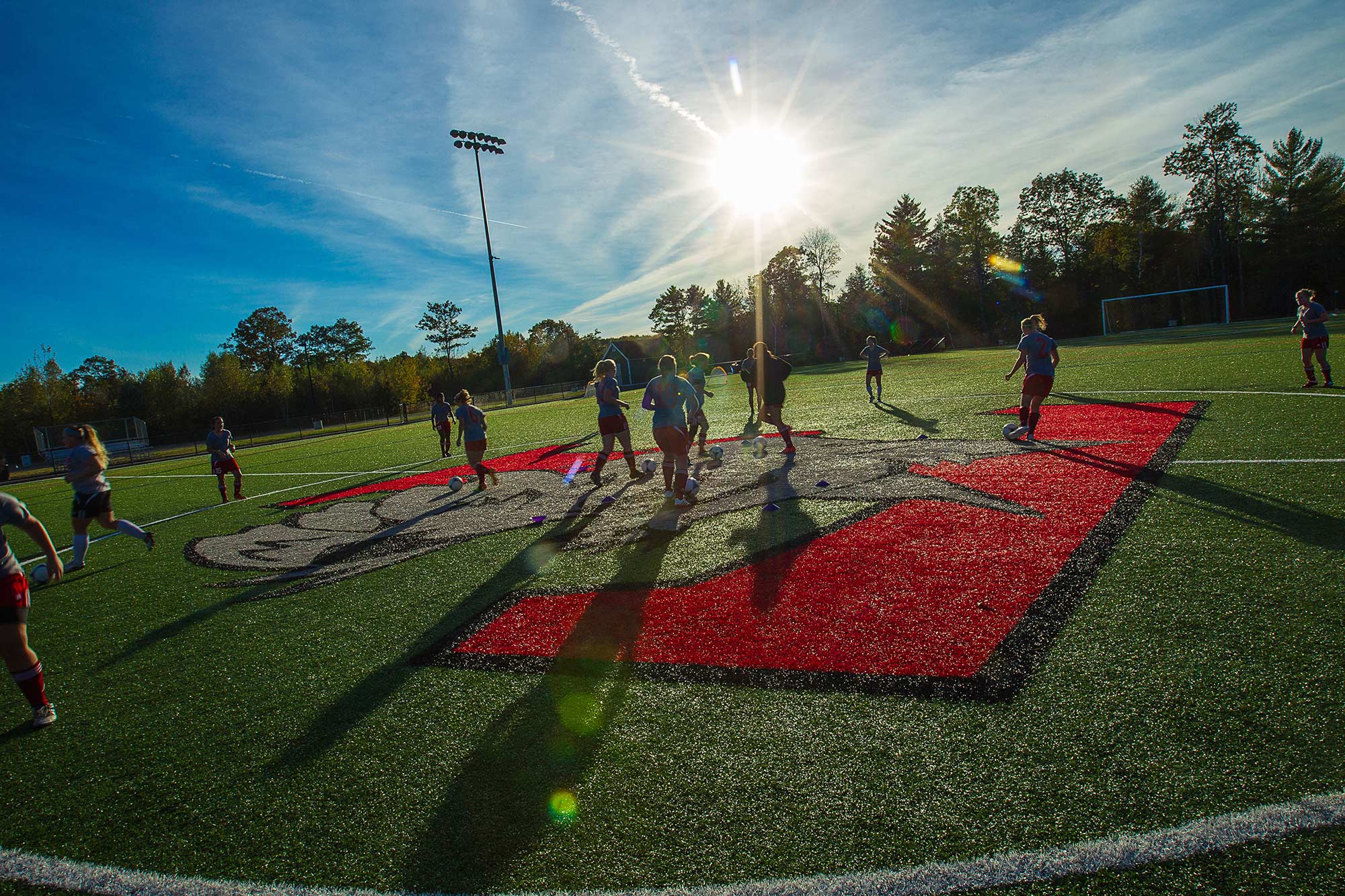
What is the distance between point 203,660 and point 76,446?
5.36 m

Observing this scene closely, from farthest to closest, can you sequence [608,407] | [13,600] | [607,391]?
A: [608,407]
[607,391]
[13,600]

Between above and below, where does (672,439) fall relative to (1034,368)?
below

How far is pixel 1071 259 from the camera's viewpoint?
79.2m

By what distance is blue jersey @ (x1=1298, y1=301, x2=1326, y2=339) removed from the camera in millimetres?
12961

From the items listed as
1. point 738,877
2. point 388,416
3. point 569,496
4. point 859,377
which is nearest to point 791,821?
point 738,877

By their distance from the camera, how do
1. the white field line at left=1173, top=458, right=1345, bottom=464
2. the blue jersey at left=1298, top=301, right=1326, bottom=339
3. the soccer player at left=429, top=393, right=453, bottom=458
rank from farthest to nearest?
the soccer player at left=429, top=393, right=453, bottom=458
the blue jersey at left=1298, top=301, right=1326, bottom=339
the white field line at left=1173, top=458, right=1345, bottom=464

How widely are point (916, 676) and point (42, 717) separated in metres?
6.16

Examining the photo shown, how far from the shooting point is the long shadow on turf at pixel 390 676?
3832 millimetres

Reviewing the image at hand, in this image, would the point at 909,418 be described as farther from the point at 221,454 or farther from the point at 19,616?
the point at 221,454

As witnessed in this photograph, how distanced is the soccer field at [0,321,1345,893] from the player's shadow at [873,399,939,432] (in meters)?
4.99

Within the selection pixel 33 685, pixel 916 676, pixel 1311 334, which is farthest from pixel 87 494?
pixel 1311 334

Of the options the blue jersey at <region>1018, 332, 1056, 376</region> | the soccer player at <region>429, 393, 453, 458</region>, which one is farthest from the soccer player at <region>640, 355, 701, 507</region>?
the soccer player at <region>429, 393, 453, 458</region>

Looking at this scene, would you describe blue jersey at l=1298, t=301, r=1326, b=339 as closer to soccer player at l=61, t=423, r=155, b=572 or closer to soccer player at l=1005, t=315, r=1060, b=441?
soccer player at l=1005, t=315, r=1060, b=441

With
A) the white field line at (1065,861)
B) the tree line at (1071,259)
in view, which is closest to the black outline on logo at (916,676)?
the white field line at (1065,861)
